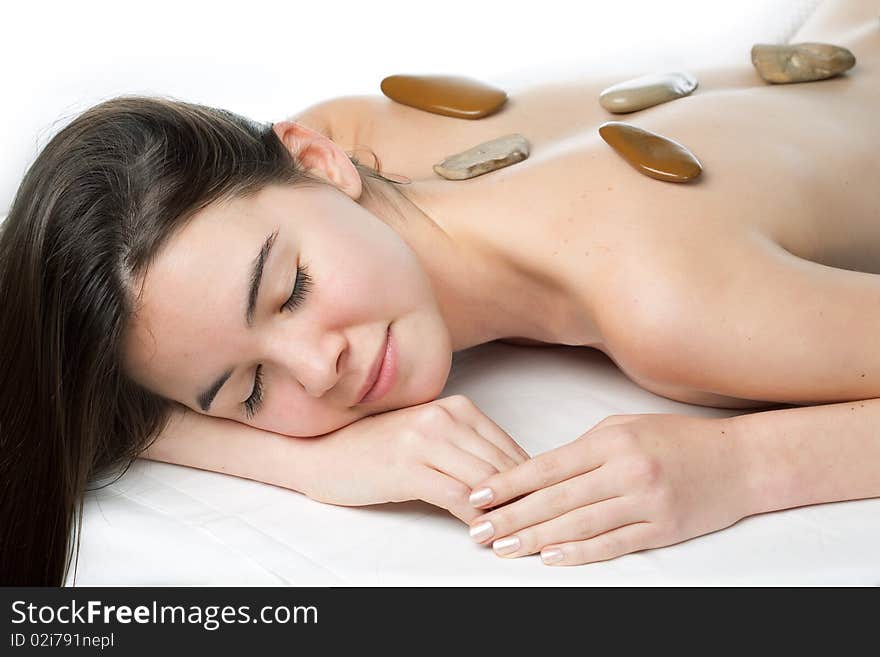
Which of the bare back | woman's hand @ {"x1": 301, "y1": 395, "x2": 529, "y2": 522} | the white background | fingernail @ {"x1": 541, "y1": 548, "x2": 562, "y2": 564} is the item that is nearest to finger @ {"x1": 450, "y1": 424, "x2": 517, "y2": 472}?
woman's hand @ {"x1": 301, "y1": 395, "x2": 529, "y2": 522}

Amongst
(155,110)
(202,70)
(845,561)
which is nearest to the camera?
(845,561)

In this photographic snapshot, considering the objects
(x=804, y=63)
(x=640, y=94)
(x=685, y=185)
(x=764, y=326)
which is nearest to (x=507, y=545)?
(x=764, y=326)

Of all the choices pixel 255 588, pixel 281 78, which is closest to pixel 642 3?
pixel 281 78

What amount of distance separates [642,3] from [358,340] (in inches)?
60.2

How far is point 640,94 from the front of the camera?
5.15 feet

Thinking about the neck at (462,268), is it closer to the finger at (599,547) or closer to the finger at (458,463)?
the finger at (458,463)

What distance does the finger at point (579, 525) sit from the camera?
3.67 ft

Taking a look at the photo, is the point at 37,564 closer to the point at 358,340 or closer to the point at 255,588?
the point at 255,588

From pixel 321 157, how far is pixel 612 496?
0.57 meters

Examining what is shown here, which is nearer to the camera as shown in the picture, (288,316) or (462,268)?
(288,316)

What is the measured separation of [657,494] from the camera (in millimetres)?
1119

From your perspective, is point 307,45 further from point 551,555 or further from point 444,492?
point 551,555

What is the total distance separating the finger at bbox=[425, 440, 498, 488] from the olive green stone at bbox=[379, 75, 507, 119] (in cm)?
59

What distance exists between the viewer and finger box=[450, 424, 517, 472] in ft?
3.91
